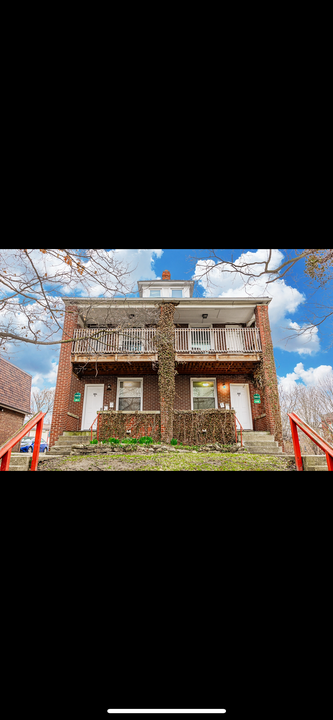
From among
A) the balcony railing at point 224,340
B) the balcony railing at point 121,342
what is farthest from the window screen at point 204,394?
the balcony railing at point 121,342

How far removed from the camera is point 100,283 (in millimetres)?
3352

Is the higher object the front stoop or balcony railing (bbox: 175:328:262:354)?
balcony railing (bbox: 175:328:262:354)

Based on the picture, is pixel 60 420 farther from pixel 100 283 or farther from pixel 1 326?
pixel 100 283

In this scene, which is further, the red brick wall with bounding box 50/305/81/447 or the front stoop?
the red brick wall with bounding box 50/305/81/447

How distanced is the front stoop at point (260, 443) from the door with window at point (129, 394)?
Result: 118 inches

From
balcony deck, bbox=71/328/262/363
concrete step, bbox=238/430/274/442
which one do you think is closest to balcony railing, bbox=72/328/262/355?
balcony deck, bbox=71/328/262/363

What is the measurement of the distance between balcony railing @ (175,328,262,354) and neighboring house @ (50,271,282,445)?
0.03 metres

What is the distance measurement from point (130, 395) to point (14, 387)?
3.51 metres

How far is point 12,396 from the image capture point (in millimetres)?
9305

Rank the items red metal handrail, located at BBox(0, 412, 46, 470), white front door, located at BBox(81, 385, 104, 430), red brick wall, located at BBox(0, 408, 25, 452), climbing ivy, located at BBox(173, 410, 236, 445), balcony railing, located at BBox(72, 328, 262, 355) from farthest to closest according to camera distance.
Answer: red brick wall, located at BBox(0, 408, 25, 452), white front door, located at BBox(81, 385, 104, 430), balcony railing, located at BBox(72, 328, 262, 355), climbing ivy, located at BBox(173, 410, 236, 445), red metal handrail, located at BBox(0, 412, 46, 470)

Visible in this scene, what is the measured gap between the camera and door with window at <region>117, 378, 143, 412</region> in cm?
888

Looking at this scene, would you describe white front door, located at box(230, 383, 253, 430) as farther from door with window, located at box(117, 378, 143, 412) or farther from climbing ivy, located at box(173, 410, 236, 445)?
door with window, located at box(117, 378, 143, 412)
